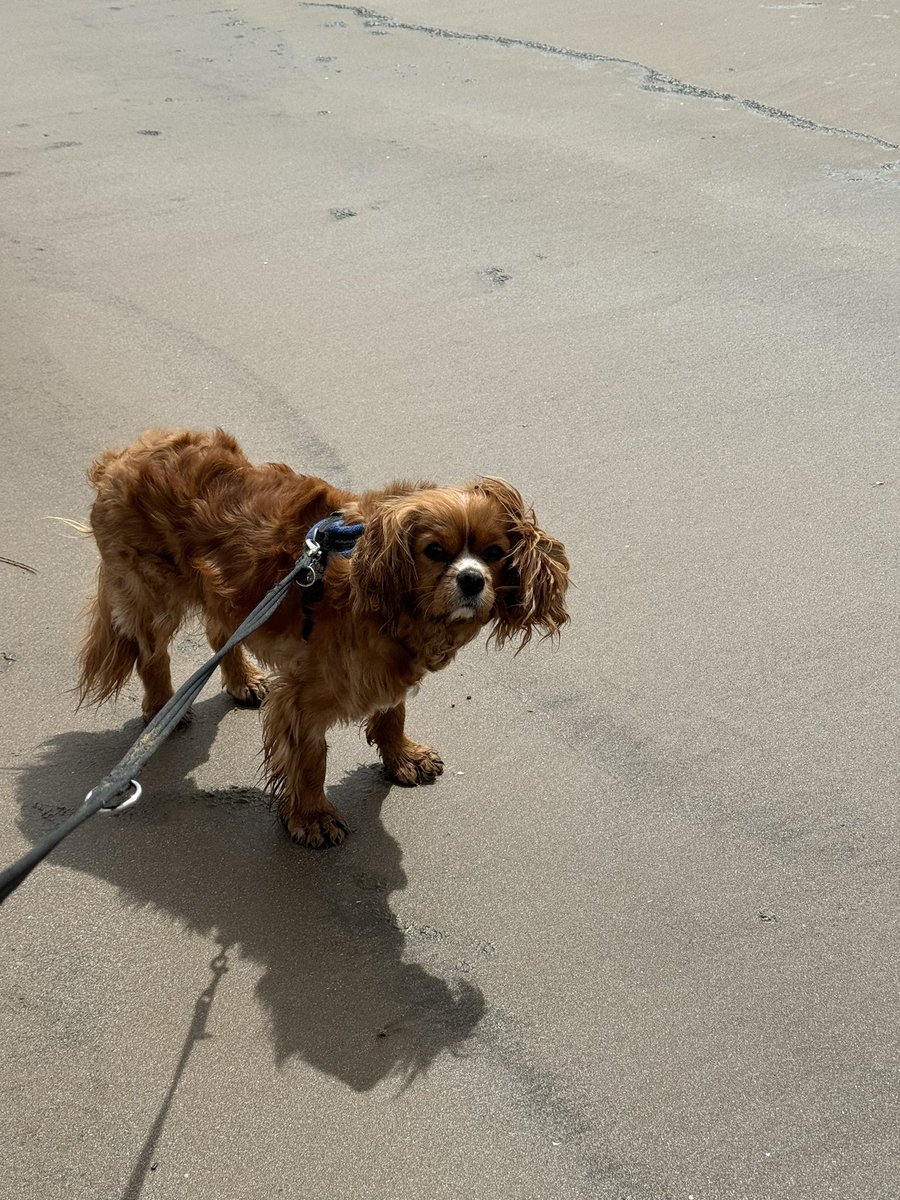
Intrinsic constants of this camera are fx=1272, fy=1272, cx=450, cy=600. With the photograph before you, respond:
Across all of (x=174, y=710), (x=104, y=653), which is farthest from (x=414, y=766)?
(x=174, y=710)

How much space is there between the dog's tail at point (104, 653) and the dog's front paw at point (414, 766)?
0.96 m

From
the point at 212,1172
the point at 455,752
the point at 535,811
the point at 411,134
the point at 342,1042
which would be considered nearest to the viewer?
the point at 212,1172

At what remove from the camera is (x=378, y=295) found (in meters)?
7.07

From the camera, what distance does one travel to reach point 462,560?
3352 mm

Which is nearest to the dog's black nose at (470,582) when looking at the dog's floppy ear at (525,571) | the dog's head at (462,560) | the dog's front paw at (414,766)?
the dog's head at (462,560)

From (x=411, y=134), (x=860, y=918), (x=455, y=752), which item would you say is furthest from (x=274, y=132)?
(x=860, y=918)

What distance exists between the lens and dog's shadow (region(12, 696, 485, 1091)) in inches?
131

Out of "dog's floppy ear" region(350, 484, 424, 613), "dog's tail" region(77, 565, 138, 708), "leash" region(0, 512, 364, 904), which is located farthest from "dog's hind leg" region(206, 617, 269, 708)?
"dog's floppy ear" region(350, 484, 424, 613)

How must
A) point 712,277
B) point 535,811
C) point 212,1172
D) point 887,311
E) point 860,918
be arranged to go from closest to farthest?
point 212,1172
point 860,918
point 535,811
point 887,311
point 712,277

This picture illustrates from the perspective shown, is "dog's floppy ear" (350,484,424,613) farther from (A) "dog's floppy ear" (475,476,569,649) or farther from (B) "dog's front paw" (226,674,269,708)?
(B) "dog's front paw" (226,674,269,708)

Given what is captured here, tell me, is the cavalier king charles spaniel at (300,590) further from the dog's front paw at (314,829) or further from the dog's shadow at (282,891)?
the dog's shadow at (282,891)

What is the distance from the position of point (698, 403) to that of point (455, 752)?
259 cm

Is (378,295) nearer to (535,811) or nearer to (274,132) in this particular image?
(274,132)

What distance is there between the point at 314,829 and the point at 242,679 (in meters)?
0.84
